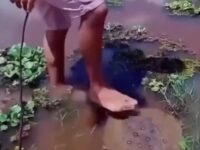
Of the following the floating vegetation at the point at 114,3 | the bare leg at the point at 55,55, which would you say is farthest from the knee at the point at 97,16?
the floating vegetation at the point at 114,3

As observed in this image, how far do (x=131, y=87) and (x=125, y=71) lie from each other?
4.0 inches

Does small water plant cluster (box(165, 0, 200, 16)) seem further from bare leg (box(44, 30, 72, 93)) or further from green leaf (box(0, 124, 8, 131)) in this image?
green leaf (box(0, 124, 8, 131))

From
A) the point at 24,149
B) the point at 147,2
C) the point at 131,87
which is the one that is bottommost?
the point at 24,149

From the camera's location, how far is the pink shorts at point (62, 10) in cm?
190

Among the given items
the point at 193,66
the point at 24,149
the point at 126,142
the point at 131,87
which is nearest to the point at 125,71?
the point at 131,87

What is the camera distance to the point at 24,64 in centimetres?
220

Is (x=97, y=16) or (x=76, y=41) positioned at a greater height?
(x=97, y=16)

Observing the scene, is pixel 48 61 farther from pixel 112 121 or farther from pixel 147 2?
pixel 147 2

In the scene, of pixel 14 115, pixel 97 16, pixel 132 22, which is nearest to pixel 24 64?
pixel 14 115

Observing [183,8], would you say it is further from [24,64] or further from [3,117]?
[3,117]

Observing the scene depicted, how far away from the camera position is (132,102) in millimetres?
2018

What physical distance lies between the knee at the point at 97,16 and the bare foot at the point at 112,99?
0.24 m

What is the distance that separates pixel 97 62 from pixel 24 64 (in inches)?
12.9

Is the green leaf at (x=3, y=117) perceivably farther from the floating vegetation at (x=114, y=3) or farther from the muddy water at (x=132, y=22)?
the floating vegetation at (x=114, y=3)
